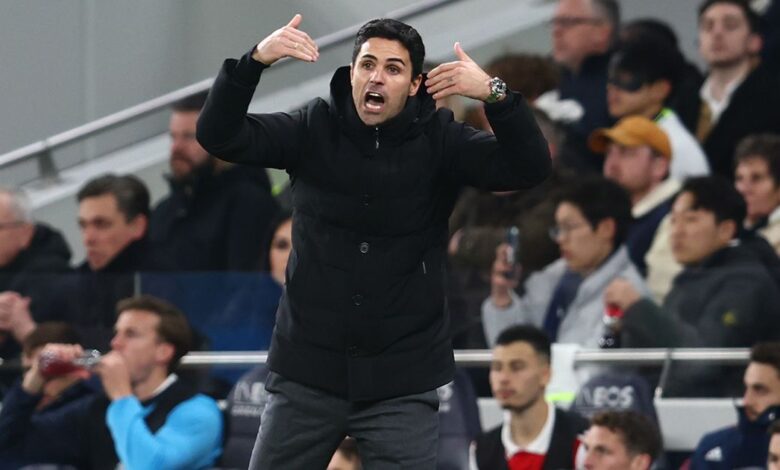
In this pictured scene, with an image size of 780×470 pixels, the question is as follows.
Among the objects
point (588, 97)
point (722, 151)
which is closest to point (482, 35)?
point (588, 97)

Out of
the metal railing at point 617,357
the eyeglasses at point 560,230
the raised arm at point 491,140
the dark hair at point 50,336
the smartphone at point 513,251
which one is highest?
the raised arm at point 491,140

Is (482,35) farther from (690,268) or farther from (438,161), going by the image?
(438,161)

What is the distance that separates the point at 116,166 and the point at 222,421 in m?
2.80

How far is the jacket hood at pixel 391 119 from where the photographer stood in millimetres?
5133

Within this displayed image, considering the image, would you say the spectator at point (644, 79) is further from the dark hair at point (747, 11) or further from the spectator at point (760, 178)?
the spectator at point (760, 178)

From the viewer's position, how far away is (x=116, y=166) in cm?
1024

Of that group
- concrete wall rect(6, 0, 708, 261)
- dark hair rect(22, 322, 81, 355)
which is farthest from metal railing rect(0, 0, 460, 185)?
dark hair rect(22, 322, 81, 355)

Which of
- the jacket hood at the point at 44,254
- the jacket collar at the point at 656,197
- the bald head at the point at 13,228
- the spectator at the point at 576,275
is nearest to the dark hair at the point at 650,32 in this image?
the jacket collar at the point at 656,197

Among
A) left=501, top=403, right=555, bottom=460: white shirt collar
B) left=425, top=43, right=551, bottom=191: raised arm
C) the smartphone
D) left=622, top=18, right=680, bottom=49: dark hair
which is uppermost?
left=622, top=18, right=680, bottom=49: dark hair

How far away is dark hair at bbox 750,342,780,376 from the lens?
7359 millimetres

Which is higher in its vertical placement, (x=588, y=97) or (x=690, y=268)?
(x=588, y=97)

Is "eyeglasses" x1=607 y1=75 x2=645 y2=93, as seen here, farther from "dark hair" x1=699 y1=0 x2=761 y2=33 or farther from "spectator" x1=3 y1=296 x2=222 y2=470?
"spectator" x1=3 y1=296 x2=222 y2=470

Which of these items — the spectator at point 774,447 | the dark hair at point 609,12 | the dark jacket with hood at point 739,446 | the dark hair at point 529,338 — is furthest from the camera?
the dark hair at point 609,12

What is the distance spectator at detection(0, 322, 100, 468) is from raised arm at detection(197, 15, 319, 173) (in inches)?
125
